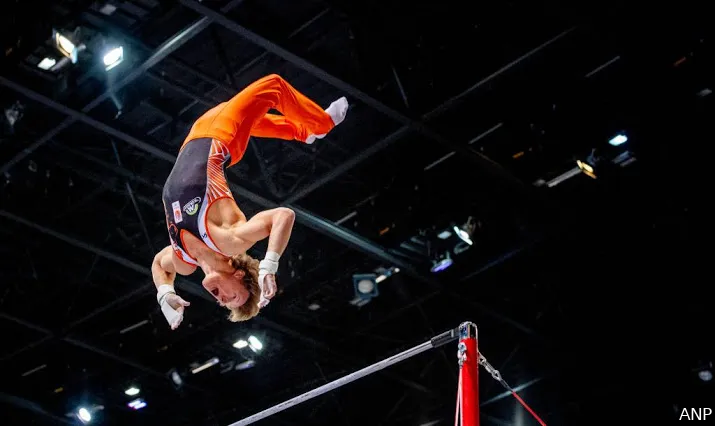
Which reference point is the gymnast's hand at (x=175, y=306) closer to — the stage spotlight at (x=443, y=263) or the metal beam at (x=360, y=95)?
the metal beam at (x=360, y=95)

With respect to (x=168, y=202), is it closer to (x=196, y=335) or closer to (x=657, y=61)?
(x=657, y=61)

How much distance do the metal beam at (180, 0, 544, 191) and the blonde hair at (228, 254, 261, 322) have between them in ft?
9.75

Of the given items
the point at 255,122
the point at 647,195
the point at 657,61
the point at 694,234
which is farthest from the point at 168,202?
the point at 694,234

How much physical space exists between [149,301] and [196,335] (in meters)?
0.70

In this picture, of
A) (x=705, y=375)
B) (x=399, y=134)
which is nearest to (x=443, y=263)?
(x=399, y=134)

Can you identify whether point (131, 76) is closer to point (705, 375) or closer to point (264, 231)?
point (264, 231)

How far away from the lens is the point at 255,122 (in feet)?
23.5

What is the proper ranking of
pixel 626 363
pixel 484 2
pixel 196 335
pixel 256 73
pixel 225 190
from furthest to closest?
pixel 196 335
pixel 626 363
pixel 256 73
pixel 484 2
pixel 225 190

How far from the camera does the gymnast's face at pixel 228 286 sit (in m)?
6.67

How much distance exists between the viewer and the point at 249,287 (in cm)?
687

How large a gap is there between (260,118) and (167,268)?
1.14 metres

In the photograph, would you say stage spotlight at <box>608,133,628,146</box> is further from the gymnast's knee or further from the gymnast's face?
the gymnast's face

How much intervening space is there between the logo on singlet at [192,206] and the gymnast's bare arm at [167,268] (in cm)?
56

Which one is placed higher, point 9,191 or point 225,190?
point 9,191
